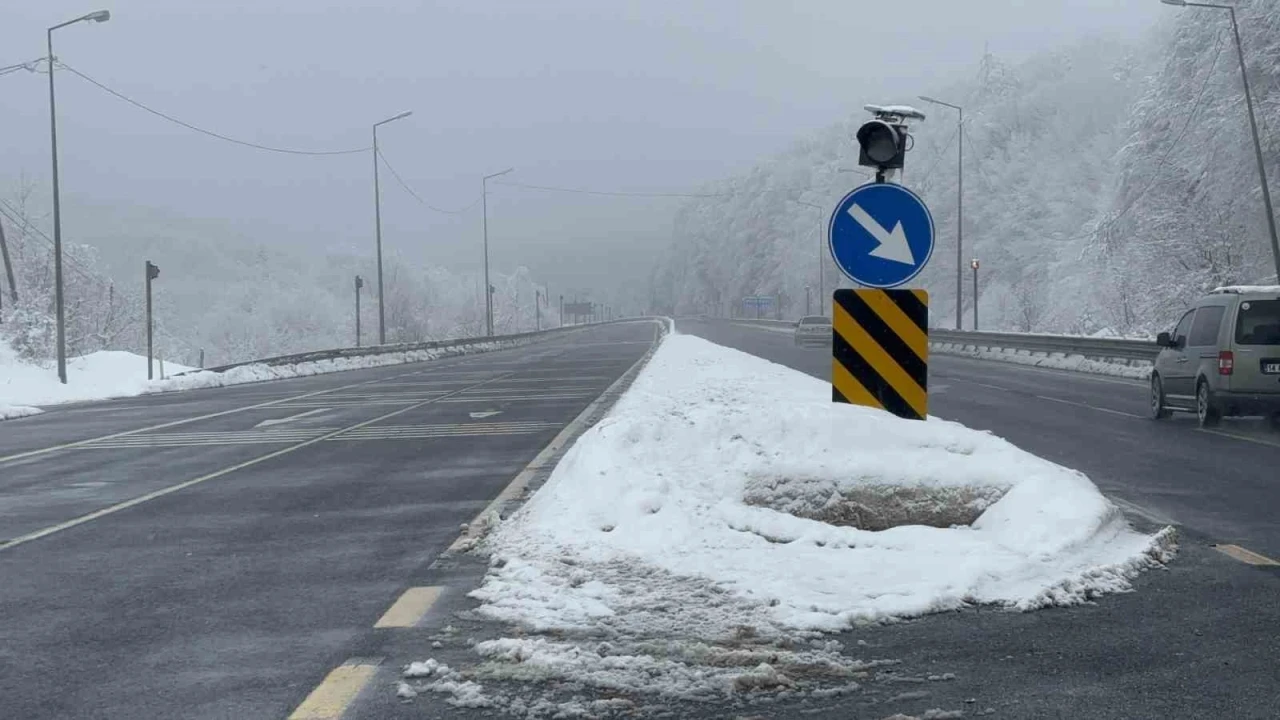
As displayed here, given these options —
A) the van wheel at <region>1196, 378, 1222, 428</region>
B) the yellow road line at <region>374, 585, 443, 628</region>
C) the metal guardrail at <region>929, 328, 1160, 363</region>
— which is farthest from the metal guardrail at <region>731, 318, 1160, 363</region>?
the yellow road line at <region>374, 585, 443, 628</region>

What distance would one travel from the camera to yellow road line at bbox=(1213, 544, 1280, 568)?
23.0 ft

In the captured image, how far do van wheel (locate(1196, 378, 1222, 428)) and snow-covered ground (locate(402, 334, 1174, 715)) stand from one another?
9.02m

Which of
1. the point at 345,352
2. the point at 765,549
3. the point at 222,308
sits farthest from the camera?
the point at 222,308

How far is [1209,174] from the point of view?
39.3 meters

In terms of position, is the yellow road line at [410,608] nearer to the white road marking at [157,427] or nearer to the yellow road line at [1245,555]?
the yellow road line at [1245,555]

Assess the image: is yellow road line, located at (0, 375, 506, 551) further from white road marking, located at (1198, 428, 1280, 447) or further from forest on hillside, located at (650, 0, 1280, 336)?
forest on hillside, located at (650, 0, 1280, 336)

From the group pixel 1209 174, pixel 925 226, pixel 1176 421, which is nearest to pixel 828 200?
pixel 1209 174

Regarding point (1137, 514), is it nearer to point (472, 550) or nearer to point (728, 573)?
point (728, 573)

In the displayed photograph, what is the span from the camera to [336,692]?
4742 mm

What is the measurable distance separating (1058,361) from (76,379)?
2786cm

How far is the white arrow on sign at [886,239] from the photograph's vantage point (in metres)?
8.82

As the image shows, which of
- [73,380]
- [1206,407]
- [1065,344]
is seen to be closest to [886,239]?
[1206,407]

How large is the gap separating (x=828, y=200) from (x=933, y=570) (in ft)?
367

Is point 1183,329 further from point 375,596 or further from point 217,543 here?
point 375,596
